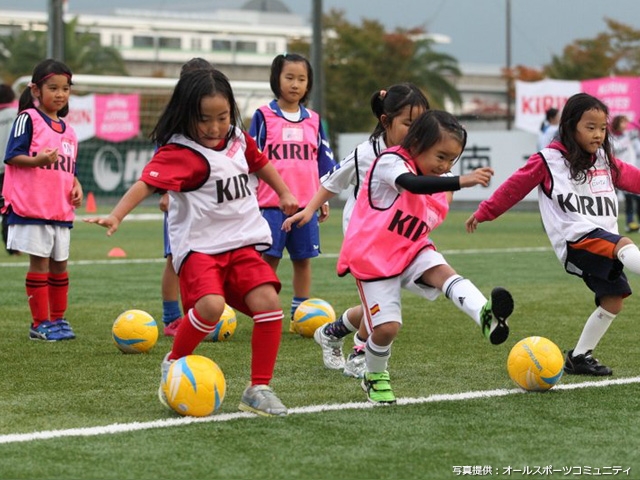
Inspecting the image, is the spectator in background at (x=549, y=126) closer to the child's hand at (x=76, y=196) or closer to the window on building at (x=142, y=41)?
the child's hand at (x=76, y=196)

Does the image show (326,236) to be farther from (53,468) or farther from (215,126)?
(53,468)

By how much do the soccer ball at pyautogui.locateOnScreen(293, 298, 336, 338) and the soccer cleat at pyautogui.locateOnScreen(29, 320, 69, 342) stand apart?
156cm

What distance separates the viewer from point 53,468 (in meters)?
4.37

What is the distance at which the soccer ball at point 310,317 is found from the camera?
8141 mm

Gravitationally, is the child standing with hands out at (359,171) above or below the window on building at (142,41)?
below

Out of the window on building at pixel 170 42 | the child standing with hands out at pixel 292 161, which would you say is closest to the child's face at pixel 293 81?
the child standing with hands out at pixel 292 161

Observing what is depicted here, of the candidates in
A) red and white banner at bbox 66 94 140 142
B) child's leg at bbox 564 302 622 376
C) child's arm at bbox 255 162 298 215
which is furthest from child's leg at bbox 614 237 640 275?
red and white banner at bbox 66 94 140 142

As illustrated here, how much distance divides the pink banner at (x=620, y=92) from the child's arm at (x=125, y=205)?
2370cm

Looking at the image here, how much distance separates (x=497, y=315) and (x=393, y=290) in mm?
652

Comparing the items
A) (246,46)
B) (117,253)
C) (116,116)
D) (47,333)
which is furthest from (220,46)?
(47,333)

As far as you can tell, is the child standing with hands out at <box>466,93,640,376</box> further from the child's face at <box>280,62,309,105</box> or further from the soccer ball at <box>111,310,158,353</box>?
the child's face at <box>280,62,309,105</box>

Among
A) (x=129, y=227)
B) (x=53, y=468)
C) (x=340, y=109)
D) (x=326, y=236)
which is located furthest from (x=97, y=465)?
(x=340, y=109)

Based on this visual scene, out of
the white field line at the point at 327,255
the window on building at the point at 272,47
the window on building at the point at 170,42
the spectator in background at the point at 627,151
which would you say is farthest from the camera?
the window on building at the point at 272,47

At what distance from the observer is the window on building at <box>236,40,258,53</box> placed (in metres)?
87.6
